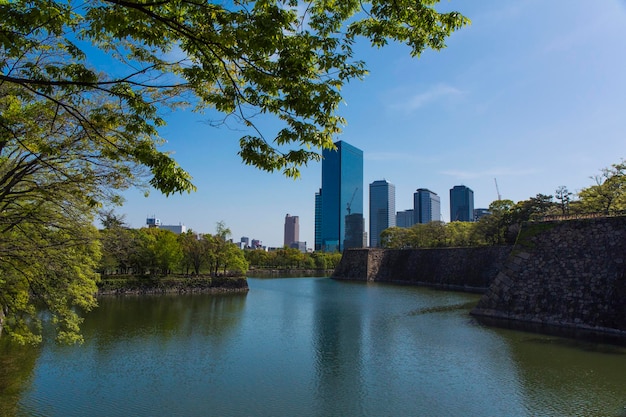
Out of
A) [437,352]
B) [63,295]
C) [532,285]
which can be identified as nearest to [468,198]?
[532,285]

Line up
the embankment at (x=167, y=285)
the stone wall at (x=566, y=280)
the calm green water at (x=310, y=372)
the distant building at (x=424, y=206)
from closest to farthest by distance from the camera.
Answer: the calm green water at (x=310, y=372), the stone wall at (x=566, y=280), the embankment at (x=167, y=285), the distant building at (x=424, y=206)

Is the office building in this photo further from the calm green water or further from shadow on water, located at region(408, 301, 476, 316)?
the calm green water

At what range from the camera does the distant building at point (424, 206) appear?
532 ft

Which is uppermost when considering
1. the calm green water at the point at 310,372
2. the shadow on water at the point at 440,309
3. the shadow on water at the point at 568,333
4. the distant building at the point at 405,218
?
the distant building at the point at 405,218

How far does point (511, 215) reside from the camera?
43438 millimetres

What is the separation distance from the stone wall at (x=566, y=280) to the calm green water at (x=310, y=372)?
2784mm

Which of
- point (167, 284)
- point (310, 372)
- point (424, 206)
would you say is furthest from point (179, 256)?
point (424, 206)

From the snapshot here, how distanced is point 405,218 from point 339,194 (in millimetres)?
58978

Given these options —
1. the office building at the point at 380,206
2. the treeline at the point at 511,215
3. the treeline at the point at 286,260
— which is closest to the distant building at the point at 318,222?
the office building at the point at 380,206

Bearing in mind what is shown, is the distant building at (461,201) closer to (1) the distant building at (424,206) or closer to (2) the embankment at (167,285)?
(1) the distant building at (424,206)

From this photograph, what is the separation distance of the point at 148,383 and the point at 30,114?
27.6 ft

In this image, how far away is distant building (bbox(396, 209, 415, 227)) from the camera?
571ft

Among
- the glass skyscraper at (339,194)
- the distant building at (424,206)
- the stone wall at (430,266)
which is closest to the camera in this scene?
the stone wall at (430,266)

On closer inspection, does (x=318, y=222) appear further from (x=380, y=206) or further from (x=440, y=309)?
(x=440, y=309)
